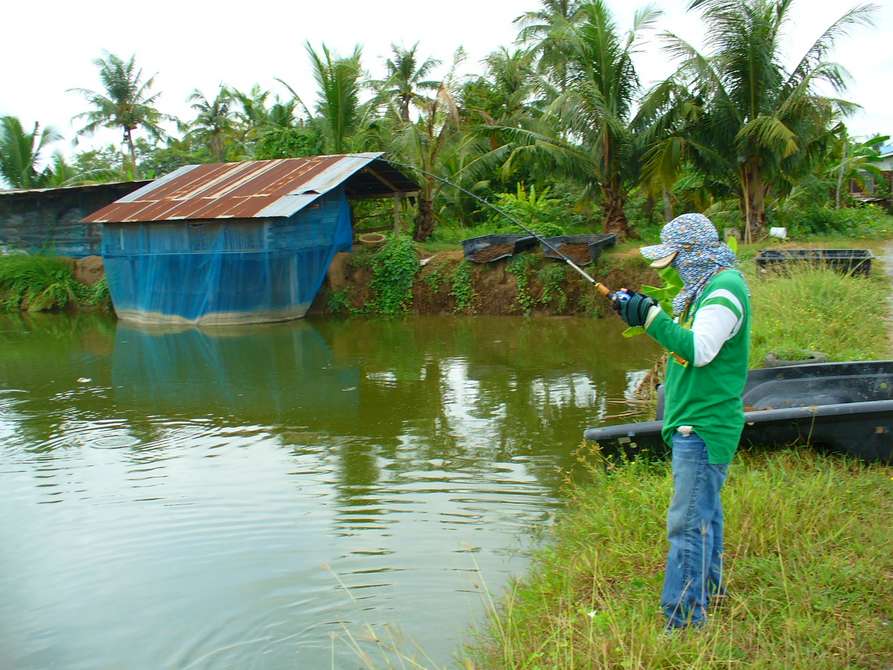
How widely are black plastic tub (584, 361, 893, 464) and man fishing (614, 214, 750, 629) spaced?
1.89 m

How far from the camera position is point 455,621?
4.32 meters

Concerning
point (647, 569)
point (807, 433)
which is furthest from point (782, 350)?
point (647, 569)

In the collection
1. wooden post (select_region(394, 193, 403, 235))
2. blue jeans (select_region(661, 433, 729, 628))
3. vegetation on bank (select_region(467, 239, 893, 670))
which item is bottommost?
vegetation on bank (select_region(467, 239, 893, 670))

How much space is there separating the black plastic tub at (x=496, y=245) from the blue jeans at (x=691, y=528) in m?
14.6

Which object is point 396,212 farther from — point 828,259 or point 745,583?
point 745,583

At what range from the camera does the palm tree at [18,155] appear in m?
25.9

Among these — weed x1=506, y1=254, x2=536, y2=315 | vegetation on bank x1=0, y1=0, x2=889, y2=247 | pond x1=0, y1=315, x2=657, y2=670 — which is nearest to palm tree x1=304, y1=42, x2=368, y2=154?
vegetation on bank x1=0, y1=0, x2=889, y2=247

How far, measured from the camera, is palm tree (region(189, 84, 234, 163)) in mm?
34688

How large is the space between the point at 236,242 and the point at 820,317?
40.0 feet

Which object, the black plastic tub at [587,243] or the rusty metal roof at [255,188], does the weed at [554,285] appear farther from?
the rusty metal roof at [255,188]

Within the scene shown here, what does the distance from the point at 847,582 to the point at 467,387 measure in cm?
732

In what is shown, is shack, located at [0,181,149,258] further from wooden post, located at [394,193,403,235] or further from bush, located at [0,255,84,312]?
wooden post, located at [394,193,403,235]

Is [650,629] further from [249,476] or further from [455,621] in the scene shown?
[249,476]

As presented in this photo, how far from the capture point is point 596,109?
16672 mm
